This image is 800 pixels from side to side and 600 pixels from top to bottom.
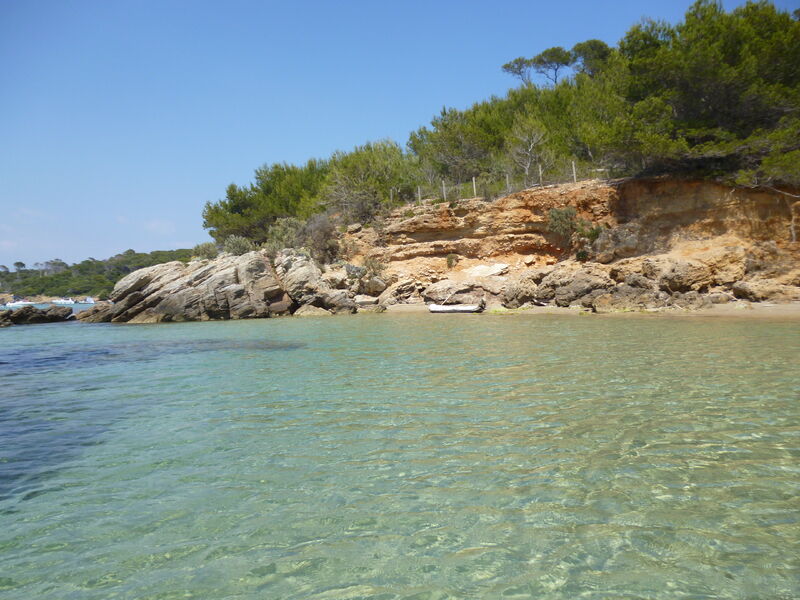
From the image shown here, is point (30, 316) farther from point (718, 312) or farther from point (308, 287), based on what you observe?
point (718, 312)

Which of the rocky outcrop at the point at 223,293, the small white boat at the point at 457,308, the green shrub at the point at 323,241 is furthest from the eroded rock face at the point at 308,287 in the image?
the green shrub at the point at 323,241

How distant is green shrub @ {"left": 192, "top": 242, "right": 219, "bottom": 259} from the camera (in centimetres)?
4934

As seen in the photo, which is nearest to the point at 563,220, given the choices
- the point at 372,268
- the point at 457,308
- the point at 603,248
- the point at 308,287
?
→ the point at 603,248

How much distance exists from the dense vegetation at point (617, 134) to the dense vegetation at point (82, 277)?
53477mm

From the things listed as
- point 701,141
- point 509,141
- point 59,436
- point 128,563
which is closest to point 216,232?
point 509,141

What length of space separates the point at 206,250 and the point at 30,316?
55.5 feet

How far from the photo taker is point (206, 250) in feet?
163

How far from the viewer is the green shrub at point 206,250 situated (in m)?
49.3

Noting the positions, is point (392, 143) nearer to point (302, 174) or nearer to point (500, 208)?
point (302, 174)

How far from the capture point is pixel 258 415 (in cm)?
739

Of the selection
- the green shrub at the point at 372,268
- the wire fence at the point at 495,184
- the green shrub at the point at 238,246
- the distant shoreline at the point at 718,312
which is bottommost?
the distant shoreline at the point at 718,312

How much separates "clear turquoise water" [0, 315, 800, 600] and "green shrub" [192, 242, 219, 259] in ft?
133

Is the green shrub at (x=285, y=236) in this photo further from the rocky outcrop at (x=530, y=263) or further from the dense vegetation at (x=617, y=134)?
the rocky outcrop at (x=530, y=263)

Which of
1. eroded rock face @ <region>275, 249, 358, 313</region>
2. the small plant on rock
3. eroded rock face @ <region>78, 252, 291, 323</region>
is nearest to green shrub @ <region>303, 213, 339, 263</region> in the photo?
eroded rock face @ <region>275, 249, 358, 313</region>
